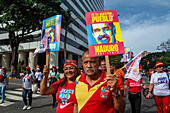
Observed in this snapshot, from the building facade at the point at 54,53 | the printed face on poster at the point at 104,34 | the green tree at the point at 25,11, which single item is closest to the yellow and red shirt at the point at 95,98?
the printed face on poster at the point at 104,34

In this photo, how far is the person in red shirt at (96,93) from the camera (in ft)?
5.55

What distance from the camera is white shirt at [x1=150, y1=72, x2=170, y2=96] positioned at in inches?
152

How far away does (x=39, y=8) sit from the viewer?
1848 cm

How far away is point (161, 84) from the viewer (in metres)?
3.95

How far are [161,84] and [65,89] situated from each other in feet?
9.93

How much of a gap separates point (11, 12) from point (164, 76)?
1923cm

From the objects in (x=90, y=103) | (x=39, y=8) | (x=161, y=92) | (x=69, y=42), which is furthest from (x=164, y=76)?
(x=69, y=42)

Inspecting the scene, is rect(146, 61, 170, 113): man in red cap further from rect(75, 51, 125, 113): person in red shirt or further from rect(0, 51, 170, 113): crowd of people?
rect(75, 51, 125, 113): person in red shirt

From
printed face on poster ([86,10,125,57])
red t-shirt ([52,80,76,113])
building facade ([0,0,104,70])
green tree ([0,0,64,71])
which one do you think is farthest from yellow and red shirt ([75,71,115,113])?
building facade ([0,0,104,70])

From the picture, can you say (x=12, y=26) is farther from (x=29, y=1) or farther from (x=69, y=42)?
(x=69, y=42)

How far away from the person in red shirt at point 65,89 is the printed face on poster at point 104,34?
0.91 m

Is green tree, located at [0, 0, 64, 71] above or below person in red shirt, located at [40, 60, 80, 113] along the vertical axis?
above

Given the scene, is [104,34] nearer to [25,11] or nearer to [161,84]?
[161,84]

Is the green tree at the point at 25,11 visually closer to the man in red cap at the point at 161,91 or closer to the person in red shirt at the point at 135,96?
the person in red shirt at the point at 135,96
